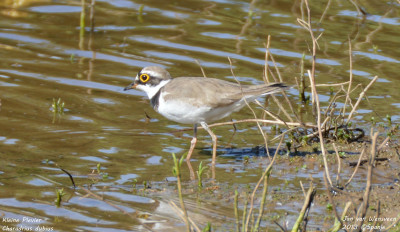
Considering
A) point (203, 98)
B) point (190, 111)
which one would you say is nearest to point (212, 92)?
point (203, 98)

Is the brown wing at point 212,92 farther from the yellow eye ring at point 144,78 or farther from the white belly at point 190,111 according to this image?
the yellow eye ring at point 144,78

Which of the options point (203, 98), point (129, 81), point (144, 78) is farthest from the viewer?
point (129, 81)

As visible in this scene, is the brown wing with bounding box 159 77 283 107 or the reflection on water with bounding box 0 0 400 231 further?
the brown wing with bounding box 159 77 283 107

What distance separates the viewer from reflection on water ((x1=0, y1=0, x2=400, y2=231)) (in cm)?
689

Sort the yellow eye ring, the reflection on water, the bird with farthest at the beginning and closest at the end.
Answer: the yellow eye ring, the bird, the reflection on water

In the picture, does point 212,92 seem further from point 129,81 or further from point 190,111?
point 129,81

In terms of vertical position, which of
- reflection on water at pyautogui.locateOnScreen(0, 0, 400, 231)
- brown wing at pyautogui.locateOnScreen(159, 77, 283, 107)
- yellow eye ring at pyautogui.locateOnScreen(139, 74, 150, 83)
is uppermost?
Result: brown wing at pyautogui.locateOnScreen(159, 77, 283, 107)

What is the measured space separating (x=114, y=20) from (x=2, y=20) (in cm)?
231

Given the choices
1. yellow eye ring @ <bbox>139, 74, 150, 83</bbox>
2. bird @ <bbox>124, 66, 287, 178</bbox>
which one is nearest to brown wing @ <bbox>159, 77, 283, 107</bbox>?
bird @ <bbox>124, 66, 287, 178</bbox>

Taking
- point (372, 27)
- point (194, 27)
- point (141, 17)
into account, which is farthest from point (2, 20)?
point (372, 27)

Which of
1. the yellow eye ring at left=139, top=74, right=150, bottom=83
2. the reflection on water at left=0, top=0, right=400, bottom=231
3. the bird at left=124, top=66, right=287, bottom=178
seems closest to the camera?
the reflection on water at left=0, top=0, right=400, bottom=231

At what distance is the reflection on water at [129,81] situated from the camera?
689cm

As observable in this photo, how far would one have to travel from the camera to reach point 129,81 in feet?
37.3

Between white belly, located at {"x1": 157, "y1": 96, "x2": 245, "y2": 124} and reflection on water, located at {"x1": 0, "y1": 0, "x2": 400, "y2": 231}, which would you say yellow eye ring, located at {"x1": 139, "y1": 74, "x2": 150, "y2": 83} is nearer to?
white belly, located at {"x1": 157, "y1": 96, "x2": 245, "y2": 124}
